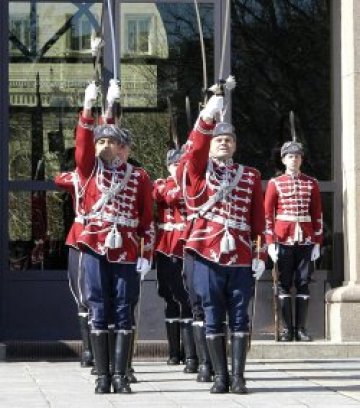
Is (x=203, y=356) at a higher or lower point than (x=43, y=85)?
lower

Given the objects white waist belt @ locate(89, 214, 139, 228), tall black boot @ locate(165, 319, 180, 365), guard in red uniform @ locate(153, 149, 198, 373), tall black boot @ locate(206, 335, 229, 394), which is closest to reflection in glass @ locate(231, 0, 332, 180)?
guard in red uniform @ locate(153, 149, 198, 373)

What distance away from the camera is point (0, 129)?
52.6 feet

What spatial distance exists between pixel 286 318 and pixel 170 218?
242 centimetres

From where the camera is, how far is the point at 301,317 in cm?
1575

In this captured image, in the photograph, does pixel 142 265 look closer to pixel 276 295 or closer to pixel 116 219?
pixel 116 219

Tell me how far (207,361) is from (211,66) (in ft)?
15.8

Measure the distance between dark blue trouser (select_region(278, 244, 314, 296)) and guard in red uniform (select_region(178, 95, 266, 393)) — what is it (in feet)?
13.5

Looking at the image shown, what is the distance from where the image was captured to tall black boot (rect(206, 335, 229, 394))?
1137cm

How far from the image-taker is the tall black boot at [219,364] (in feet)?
37.3

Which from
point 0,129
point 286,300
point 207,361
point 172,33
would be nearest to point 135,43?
point 172,33

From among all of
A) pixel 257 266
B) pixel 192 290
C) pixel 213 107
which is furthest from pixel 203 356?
pixel 213 107

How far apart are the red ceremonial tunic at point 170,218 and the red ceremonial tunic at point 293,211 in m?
1.95

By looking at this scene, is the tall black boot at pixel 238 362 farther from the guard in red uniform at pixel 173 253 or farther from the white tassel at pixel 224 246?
the guard in red uniform at pixel 173 253

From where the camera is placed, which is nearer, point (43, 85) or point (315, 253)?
point (315, 253)
